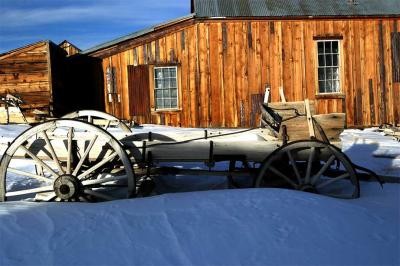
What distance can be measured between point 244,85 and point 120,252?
10587 millimetres

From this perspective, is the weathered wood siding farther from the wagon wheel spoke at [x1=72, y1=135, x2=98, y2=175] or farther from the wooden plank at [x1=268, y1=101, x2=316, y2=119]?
the wooden plank at [x1=268, y1=101, x2=316, y2=119]

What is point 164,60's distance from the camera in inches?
514

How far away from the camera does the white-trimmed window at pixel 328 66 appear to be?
533 inches

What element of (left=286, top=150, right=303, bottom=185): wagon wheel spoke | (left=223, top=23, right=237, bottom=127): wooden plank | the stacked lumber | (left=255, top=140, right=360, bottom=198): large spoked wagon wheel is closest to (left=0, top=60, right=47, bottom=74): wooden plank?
(left=223, top=23, right=237, bottom=127): wooden plank

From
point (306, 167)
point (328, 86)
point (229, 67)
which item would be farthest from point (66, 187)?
point (328, 86)

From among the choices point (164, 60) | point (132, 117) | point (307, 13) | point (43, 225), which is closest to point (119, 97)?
point (132, 117)

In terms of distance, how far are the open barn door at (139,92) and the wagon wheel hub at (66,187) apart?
27.7 feet

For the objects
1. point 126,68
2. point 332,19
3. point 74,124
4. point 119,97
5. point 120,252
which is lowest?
point 120,252

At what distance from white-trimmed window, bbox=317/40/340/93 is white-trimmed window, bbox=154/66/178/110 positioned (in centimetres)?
468

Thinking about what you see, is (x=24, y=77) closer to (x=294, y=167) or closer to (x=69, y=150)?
(x=69, y=150)

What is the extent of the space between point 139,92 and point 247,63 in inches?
138

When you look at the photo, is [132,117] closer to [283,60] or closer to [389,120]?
[283,60]

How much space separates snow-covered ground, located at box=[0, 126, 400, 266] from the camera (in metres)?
3.02

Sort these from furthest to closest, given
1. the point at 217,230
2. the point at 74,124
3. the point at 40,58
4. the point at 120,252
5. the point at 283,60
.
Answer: the point at 283,60
the point at 40,58
the point at 74,124
the point at 217,230
the point at 120,252
